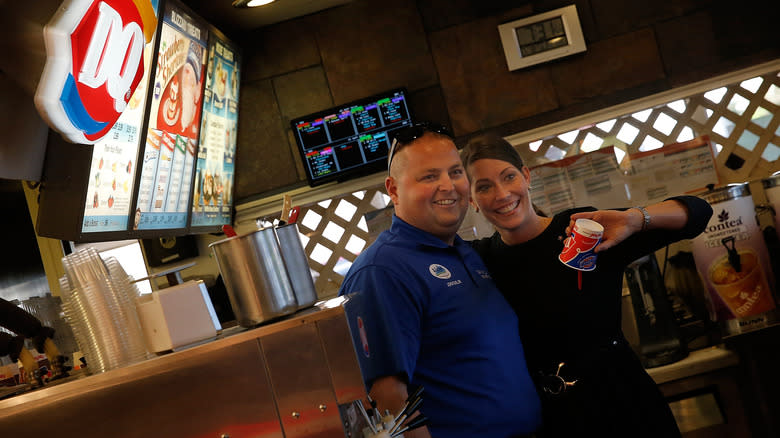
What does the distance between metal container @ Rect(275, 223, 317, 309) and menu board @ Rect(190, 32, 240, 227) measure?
189cm

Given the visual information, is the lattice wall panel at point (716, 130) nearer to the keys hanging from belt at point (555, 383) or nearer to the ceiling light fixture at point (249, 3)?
the ceiling light fixture at point (249, 3)

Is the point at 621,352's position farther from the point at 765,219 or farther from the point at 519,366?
Answer: the point at 765,219

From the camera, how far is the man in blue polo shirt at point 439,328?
60.6 inches

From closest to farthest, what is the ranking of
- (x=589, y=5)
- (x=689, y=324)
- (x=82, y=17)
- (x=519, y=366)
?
(x=82, y=17), (x=519, y=366), (x=689, y=324), (x=589, y=5)

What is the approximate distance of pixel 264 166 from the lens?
3758 millimetres

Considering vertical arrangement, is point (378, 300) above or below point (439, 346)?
above

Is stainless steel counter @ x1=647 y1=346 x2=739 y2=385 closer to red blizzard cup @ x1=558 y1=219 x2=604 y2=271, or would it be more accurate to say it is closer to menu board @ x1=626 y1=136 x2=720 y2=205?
menu board @ x1=626 y1=136 x2=720 y2=205

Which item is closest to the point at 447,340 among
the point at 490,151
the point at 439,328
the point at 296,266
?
the point at 439,328

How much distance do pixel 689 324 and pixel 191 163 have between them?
247 centimetres

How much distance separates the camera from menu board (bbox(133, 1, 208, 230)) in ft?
8.74

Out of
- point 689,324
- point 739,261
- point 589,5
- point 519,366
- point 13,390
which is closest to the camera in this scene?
point 13,390

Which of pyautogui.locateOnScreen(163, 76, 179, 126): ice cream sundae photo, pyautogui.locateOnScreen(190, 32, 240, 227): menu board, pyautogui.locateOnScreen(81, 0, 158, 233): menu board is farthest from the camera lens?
pyautogui.locateOnScreen(190, 32, 240, 227): menu board

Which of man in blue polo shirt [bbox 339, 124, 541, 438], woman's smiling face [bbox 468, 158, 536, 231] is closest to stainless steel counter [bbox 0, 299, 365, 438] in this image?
man in blue polo shirt [bbox 339, 124, 541, 438]

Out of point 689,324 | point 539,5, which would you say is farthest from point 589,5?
point 689,324
